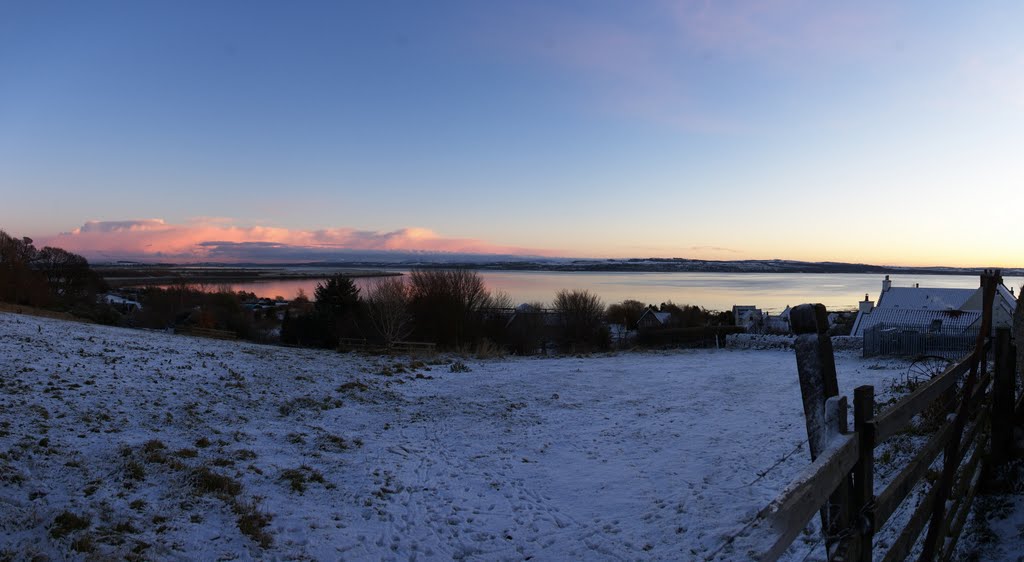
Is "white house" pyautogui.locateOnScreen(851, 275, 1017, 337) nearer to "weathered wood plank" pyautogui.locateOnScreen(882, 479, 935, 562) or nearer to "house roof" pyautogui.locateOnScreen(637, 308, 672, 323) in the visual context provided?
"house roof" pyautogui.locateOnScreen(637, 308, 672, 323)

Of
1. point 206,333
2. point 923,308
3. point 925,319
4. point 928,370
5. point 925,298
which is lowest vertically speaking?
point 206,333

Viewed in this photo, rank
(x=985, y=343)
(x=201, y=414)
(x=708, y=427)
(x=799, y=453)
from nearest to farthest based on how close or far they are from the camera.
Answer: (x=985, y=343)
(x=799, y=453)
(x=201, y=414)
(x=708, y=427)

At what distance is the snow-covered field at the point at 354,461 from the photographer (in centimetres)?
614

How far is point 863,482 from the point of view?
2.25 meters

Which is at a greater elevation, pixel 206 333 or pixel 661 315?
pixel 206 333

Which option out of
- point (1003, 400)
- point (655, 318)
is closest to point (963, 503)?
point (1003, 400)

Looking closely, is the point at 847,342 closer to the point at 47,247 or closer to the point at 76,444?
the point at 76,444

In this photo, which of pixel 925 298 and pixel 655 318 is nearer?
pixel 925 298

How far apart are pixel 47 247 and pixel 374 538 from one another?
263ft

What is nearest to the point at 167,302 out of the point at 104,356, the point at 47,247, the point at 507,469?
the point at 47,247

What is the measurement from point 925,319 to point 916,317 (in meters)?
0.66

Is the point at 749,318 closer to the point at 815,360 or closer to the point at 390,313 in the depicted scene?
the point at 390,313

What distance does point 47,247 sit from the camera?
66000mm

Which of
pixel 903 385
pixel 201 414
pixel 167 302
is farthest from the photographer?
pixel 167 302
